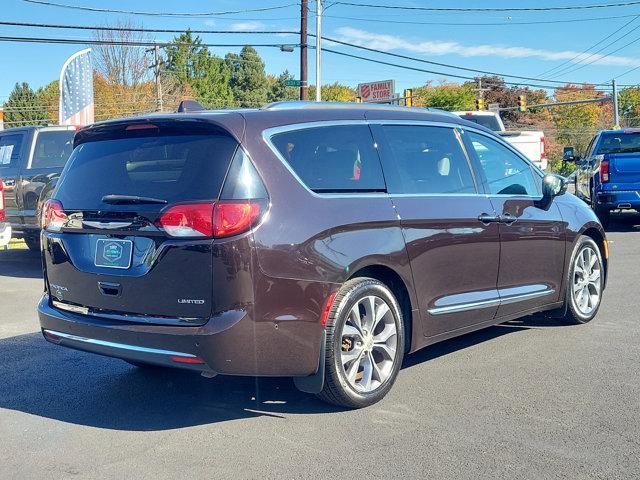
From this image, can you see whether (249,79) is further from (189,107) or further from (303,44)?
(189,107)

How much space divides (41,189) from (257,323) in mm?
7982

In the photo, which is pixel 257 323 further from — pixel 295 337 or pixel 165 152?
pixel 165 152

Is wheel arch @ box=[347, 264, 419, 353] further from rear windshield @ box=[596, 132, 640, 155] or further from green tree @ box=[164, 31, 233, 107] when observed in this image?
green tree @ box=[164, 31, 233, 107]

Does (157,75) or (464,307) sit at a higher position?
(157,75)

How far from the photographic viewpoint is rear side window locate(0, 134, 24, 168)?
11.4m

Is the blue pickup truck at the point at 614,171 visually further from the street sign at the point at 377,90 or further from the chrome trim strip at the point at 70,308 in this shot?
the street sign at the point at 377,90

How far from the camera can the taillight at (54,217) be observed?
4547mm

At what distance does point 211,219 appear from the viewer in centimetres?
387

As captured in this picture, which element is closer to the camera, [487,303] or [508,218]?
[487,303]

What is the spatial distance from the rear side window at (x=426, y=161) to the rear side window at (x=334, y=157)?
7.1 inches

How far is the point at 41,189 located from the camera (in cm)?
1080

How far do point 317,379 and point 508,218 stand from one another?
2.26 metres

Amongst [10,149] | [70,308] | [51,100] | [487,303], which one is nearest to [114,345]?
[70,308]

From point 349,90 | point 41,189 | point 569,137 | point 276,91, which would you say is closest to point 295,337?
point 41,189
